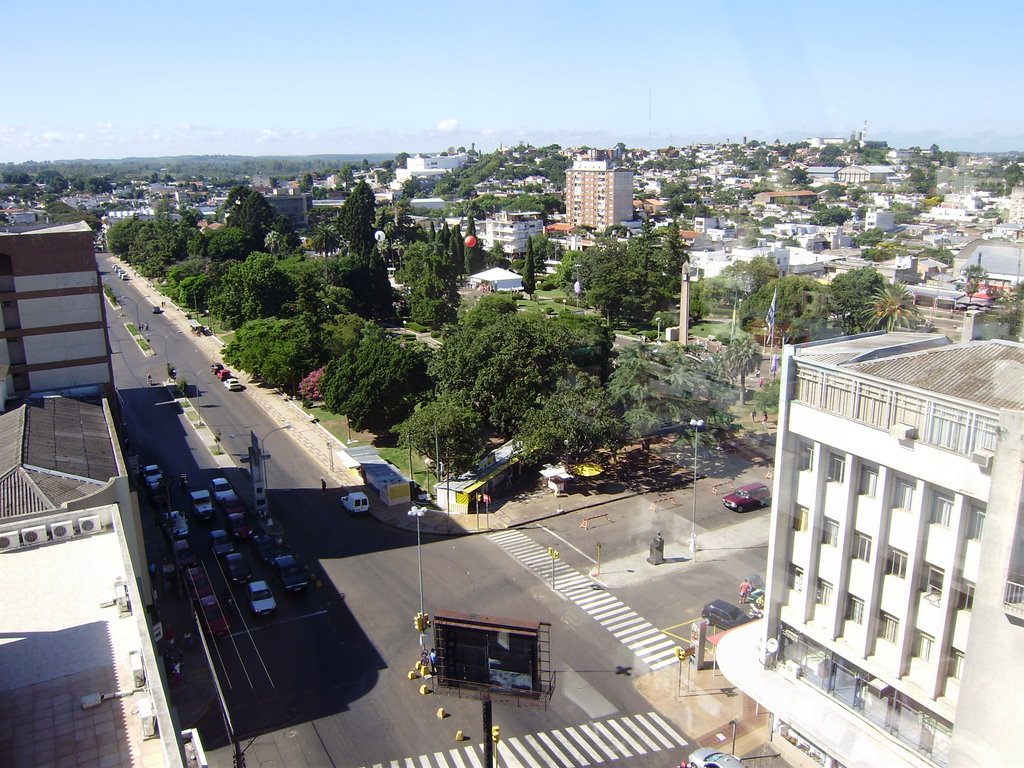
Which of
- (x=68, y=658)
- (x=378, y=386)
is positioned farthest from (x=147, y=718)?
(x=378, y=386)

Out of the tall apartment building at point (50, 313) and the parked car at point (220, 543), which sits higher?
the tall apartment building at point (50, 313)

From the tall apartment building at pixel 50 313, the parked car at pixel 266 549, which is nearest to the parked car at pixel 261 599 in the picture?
the parked car at pixel 266 549

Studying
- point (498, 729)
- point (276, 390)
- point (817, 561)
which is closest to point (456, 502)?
point (498, 729)

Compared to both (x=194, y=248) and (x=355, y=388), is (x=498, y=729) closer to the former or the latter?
(x=355, y=388)

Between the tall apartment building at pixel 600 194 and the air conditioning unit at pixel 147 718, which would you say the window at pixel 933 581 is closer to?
the air conditioning unit at pixel 147 718

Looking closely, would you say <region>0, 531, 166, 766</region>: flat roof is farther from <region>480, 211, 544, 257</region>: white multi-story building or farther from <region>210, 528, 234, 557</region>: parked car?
<region>480, 211, 544, 257</region>: white multi-story building

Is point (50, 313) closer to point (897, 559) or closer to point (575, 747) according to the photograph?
point (575, 747)
